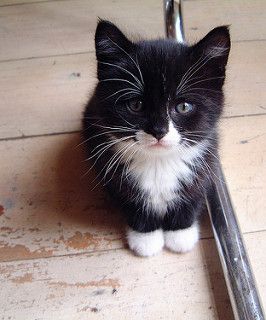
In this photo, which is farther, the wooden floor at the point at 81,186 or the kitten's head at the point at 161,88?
the wooden floor at the point at 81,186

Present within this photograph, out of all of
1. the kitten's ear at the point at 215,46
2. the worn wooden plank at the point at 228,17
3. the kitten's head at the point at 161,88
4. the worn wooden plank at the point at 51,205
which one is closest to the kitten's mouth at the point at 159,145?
the kitten's head at the point at 161,88

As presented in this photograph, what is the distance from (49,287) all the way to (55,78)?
57cm

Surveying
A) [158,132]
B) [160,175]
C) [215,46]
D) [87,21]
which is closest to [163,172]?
[160,175]

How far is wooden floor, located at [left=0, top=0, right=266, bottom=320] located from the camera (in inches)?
28.9

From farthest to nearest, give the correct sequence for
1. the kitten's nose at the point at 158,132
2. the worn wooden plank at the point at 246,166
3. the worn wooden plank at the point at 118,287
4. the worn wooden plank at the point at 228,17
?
the worn wooden plank at the point at 228,17 → the worn wooden plank at the point at 246,166 → the worn wooden plank at the point at 118,287 → the kitten's nose at the point at 158,132

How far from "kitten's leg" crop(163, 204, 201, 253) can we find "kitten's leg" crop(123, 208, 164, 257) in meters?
0.02

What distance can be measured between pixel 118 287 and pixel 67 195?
23cm

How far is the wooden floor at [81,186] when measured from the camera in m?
0.73

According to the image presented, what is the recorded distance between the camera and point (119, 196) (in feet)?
2.51

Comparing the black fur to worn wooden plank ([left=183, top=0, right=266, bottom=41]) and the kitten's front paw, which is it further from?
worn wooden plank ([left=183, top=0, right=266, bottom=41])

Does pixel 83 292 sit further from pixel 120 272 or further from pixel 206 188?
pixel 206 188

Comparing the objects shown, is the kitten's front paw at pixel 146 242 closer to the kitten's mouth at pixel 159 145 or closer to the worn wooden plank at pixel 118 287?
the worn wooden plank at pixel 118 287

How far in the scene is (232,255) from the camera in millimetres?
730

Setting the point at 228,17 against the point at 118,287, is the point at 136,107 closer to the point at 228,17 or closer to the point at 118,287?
the point at 118,287
